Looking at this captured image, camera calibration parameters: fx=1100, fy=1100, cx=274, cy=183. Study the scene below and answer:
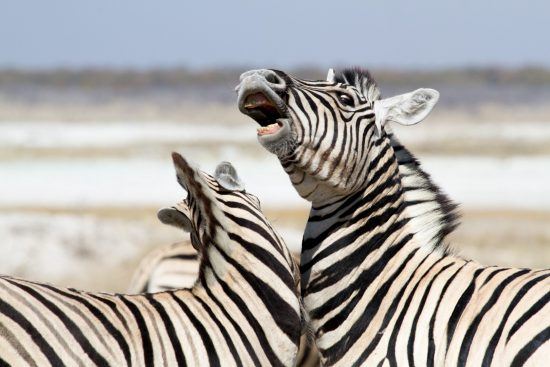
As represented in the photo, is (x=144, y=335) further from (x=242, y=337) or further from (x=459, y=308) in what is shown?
(x=459, y=308)

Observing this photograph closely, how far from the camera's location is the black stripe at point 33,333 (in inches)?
166

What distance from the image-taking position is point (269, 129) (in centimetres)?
516

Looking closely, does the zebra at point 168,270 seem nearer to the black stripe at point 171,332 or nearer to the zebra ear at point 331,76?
the zebra ear at point 331,76

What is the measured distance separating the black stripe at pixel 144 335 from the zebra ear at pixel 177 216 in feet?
2.81

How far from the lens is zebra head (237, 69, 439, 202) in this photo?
5125 millimetres

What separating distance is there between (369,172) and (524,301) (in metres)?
1.07

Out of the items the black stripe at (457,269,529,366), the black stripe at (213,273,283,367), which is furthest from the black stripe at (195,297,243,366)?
the black stripe at (457,269,529,366)

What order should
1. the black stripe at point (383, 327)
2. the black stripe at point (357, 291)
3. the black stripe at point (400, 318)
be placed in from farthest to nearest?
the black stripe at point (357, 291) → the black stripe at point (383, 327) → the black stripe at point (400, 318)

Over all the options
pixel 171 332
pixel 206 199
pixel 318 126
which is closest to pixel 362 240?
pixel 318 126

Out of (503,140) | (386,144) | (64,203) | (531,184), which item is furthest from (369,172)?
(503,140)

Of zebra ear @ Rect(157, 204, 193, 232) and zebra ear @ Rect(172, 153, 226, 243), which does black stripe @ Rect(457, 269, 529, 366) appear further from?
zebra ear @ Rect(157, 204, 193, 232)

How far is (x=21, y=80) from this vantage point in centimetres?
9175

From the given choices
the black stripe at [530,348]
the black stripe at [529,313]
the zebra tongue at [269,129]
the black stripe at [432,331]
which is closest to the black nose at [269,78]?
the zebra tongue at [269,129]

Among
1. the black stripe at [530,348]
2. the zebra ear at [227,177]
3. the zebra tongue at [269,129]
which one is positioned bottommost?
the black stripe at [530,348]
